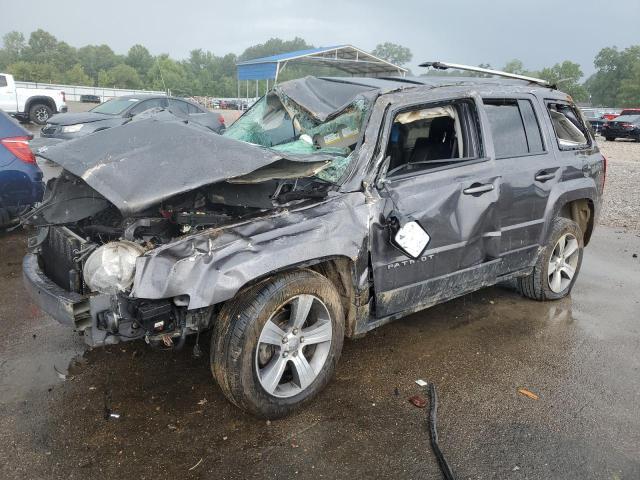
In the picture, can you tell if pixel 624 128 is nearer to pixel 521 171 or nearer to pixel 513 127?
pixel 513 127

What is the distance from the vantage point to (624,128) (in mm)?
24484

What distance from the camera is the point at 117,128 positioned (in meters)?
3.45

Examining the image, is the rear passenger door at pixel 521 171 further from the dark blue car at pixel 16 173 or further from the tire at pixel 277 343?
the dark blue car at pixel 16 173

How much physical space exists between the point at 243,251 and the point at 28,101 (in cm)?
2108

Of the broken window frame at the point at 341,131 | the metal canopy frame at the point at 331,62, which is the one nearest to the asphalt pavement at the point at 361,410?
the broken window frame at the point at 341,131

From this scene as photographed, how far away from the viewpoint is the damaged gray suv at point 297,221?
8.73ft

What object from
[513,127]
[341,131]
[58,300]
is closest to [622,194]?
[513,127]

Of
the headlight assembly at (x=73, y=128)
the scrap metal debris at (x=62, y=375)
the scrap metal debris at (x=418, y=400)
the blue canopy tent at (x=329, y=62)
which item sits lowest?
the scrap metal debris at (x=62, y=375)

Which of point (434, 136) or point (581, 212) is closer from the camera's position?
point (434, 136)

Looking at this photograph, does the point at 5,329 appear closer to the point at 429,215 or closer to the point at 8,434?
the point at 8,434

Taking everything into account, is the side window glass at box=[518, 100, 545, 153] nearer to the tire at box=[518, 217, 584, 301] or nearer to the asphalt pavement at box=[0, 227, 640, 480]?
the tire at box=[518, 217, 584, 301]

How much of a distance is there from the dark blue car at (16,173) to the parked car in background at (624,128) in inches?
1019

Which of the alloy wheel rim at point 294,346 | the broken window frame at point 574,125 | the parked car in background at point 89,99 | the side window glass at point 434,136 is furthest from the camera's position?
the parked car in background at point 89,99

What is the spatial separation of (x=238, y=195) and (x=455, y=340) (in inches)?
82.8
